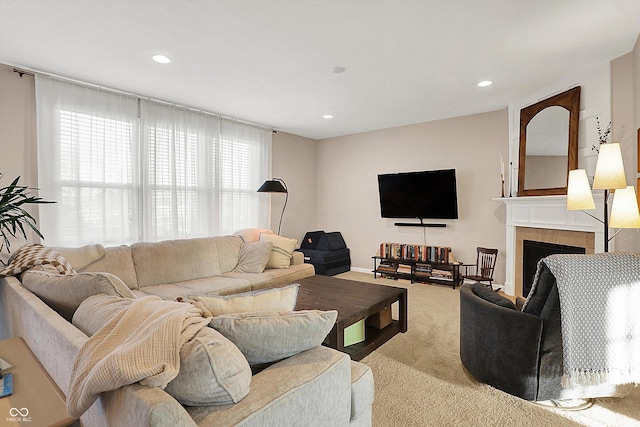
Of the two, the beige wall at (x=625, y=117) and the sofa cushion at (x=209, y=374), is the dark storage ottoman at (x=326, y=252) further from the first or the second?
the sofa cushion at (x=209, y=374)

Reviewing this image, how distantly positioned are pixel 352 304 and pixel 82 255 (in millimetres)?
2447

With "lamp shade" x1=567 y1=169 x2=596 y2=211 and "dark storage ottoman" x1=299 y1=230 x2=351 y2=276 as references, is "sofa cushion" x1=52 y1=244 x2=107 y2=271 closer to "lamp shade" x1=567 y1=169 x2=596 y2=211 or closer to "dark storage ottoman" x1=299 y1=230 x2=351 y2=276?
"dark storage ottoman" x1=299 y1=230 x2=351 y2=276

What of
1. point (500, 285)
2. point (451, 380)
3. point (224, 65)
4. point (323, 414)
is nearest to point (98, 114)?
point (224, 65)

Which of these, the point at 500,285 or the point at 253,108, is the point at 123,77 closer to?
the point at 253,108

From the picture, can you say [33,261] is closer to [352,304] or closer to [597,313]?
[352,304]

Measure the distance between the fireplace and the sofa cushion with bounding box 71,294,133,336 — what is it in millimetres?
4123

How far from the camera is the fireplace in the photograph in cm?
366

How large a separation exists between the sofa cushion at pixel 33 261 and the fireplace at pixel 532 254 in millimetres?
4590

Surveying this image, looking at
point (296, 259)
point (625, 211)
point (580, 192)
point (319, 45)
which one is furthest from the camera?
point (296, 259)

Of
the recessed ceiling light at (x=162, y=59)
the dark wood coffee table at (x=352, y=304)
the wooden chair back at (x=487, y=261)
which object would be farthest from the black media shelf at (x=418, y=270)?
the recessed ceiling light at (x=162, y=59)

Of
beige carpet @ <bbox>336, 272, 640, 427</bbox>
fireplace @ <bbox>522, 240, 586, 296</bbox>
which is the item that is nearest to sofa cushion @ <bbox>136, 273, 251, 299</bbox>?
beige carpet @ <bbox>336, 272, 640, 427</bbox>

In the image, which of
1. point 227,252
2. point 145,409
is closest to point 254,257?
point 227,252

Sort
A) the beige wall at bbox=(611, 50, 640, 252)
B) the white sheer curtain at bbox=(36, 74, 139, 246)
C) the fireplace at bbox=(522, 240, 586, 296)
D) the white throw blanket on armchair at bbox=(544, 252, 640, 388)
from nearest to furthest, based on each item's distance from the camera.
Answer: the white throw blanket on armchair at bbox=(544, 252, 640, 388)
the beige wall at bbox=(611, 50, 640, 252)
the white sheer curtain at bbox=(36, 74, 139, 246)
the fireplace at bbox=(522, 240, 586, 296)

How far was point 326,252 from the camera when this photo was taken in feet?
17.6
